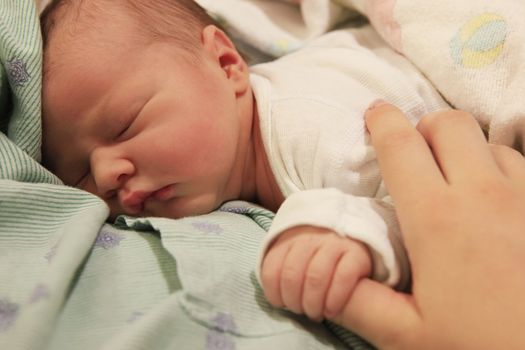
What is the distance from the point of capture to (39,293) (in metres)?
0.61

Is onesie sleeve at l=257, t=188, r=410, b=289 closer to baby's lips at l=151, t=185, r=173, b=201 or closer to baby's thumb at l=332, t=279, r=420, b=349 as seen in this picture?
baby's thumb at l=332, t=279, r=420, b=349

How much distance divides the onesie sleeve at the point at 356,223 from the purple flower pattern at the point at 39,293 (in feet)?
0.79

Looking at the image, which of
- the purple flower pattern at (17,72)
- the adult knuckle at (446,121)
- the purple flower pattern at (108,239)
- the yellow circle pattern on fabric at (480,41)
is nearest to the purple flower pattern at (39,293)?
the purple flower pattern at (108,239)

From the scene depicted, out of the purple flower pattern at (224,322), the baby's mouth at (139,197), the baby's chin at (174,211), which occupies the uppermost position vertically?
the purple flower pattern at (224,322)

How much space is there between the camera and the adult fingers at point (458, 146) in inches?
23.7

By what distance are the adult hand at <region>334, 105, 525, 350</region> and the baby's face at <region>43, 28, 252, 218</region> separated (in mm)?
333

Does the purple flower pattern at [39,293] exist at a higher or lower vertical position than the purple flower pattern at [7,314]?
higher

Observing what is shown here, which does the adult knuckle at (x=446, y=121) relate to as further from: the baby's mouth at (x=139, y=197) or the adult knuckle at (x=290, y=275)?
the baby's mouth at (x=139, y=197)

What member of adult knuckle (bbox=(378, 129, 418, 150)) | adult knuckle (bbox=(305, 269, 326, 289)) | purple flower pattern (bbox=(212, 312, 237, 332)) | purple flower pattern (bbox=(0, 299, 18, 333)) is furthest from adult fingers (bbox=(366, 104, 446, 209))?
purple flower pattern (bbox=(0, 299, 18, 333))

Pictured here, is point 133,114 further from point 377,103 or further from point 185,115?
point 377,103

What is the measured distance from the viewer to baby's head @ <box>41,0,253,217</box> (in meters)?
0.87

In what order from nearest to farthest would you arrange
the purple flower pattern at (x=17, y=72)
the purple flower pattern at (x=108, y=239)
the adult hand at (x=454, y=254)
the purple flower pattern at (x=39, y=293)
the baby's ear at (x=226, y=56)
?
the adult hand at (x=454, y=254), the purple flower pattern at (x=39, y=293), the purple flower pattern at (x=108, y=239), the purple flower pattern at (x=17, y=72), the baby's ear at (x=226, y=56)

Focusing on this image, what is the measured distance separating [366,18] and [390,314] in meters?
0.84

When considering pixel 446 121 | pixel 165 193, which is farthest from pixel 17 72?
pixel 446 121
